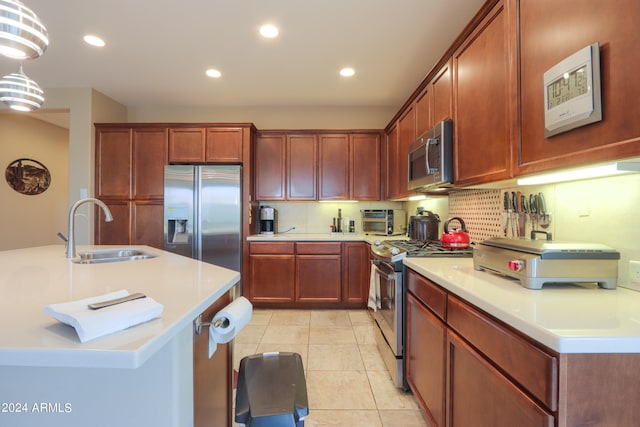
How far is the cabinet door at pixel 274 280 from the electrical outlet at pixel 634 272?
287cm

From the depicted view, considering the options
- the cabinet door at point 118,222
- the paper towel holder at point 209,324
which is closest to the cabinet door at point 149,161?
the cabinet door at point 118,222

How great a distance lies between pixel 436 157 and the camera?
Answer: 201 cm

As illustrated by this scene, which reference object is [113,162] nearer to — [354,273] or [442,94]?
[354,273]

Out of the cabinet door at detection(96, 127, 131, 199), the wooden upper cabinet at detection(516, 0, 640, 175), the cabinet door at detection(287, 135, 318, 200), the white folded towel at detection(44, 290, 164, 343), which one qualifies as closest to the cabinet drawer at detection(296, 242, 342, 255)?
the cabinet door at detection(287, 135, 318, 200)

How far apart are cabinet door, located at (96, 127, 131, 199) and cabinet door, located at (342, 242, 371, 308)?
9.35 ft

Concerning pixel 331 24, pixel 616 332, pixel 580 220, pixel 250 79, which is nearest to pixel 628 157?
pixel 616 332

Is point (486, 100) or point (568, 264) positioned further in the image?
point (486, 100)

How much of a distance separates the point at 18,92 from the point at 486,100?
277 centimetres

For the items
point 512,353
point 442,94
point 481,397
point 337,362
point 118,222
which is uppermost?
point 442,94

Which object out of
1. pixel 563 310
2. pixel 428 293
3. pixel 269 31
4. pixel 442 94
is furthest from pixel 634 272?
pixel 269 31

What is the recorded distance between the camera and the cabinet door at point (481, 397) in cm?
80

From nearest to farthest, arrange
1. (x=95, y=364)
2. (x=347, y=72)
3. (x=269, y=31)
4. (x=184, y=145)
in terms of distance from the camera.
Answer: (x=95, y=364), (x=269, y=31), (x=347, y=72), (x=184, y=145)

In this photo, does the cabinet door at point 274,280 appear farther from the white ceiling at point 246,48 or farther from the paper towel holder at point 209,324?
the paper towel holder at point 209,324

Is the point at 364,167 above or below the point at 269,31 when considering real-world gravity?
below
